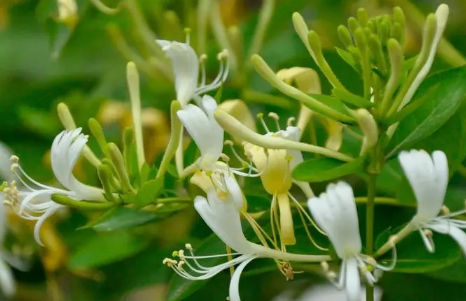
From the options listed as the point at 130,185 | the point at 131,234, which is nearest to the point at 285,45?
the point at 131,234

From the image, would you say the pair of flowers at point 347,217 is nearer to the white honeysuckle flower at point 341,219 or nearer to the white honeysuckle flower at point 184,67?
the white honeysuckle flower at point 341,219

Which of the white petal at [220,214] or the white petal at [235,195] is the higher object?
the white petal at [235,195]

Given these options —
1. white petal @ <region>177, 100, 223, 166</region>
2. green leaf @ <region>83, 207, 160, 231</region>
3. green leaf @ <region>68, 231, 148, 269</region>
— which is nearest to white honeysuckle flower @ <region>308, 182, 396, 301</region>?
white petal @ <region>177, 100, 223, 166</region>

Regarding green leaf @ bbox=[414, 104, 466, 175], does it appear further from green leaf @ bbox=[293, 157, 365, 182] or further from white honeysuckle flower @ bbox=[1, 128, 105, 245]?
white honeysuckle flower @ bbox=[1, 128, 105, 245]

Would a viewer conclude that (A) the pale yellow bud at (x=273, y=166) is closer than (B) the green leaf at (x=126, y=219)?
Yes

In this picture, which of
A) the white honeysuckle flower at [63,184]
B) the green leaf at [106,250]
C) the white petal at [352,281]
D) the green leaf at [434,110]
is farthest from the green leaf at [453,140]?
the green leaf at [106,250]

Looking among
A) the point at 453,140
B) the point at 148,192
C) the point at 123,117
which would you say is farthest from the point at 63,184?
the point at 123,117

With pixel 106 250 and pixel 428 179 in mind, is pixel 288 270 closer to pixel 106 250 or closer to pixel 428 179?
pixel 428 179

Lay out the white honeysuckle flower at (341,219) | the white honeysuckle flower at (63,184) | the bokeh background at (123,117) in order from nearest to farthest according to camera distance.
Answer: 1. the white honeysuckle flower at (341,219)
2. the white honeysuckle flower at (63,184)
3. the bokeh background at (123,117)
